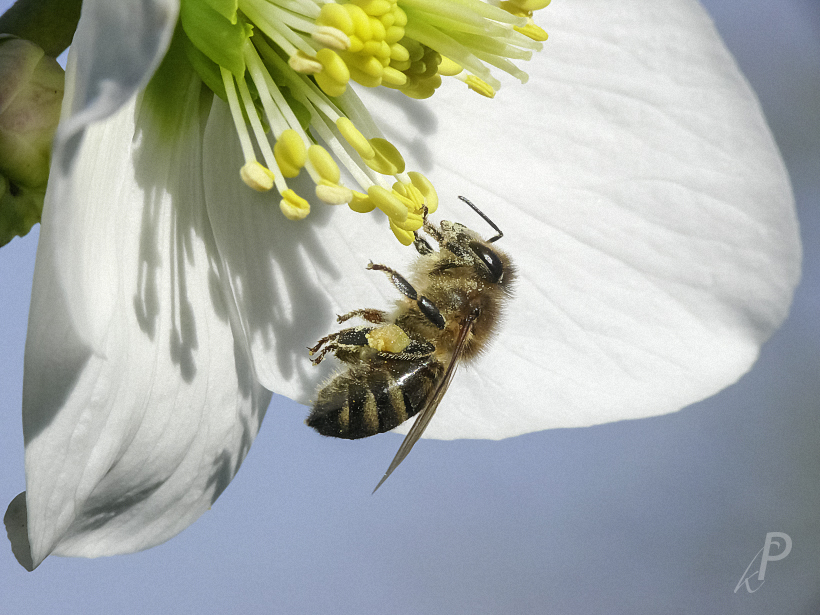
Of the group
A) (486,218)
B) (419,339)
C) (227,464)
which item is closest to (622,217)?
(486,218)

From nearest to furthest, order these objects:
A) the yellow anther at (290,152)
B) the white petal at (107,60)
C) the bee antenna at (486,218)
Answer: the white petal at (107,60) → the yellow anther at (290,152) → the bee antenna at (486,218)

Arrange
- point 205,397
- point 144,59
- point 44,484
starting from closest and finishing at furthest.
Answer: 1. point 144,59
2. point 44,484
3. point 205,397

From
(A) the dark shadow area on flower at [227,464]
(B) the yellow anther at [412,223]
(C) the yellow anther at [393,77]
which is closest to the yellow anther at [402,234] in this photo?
(B) the yellow anther at [412,223]

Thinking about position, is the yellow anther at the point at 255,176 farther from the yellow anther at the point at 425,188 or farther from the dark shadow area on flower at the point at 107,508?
the dark shadow area on flower at the point at 107,508

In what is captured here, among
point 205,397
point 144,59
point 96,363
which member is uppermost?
point 144,59

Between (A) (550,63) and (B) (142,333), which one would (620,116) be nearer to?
(A) (550,63)

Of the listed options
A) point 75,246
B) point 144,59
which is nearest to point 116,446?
point 75,246
